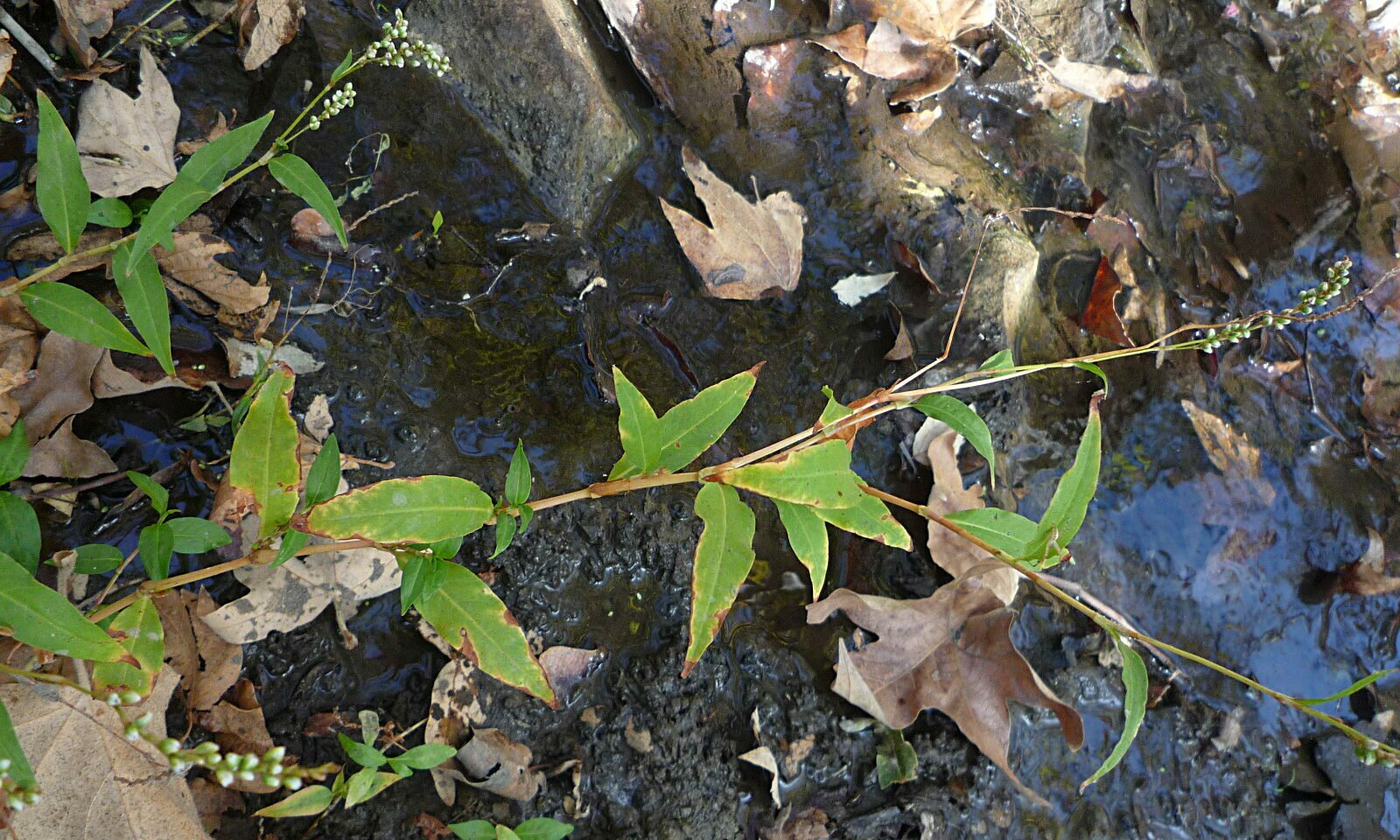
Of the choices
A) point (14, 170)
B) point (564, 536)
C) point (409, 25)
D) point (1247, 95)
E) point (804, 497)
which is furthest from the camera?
point (1247, 95)

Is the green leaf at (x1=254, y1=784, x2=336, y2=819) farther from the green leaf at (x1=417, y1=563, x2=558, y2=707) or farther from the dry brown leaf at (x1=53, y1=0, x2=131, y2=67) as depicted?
the dry brown leaf at (x1=53, y1=0, x2=131, y2=67)

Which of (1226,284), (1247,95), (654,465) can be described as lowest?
(1226,284)

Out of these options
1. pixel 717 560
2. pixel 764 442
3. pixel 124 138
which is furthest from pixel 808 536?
pixel 124 138

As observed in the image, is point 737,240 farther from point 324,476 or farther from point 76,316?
point 76,316

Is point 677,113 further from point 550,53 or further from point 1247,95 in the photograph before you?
point 1247,95

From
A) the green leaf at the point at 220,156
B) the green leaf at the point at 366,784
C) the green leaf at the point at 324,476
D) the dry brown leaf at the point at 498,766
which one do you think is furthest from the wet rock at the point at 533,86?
the green leaf at the point at 366,784

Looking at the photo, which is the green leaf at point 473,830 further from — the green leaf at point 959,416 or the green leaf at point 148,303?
the green leaf at point 959,416

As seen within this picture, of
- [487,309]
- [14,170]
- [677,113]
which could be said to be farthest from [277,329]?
[677,113]
